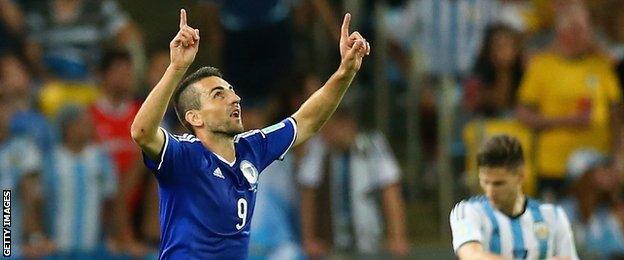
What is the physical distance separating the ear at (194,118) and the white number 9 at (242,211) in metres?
0.45

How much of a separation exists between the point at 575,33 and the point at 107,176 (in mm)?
4199

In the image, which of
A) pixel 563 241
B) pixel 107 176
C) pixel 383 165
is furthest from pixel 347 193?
pixel 563 241

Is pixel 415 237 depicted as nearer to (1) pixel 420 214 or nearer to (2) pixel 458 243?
(1) pixel 420 214

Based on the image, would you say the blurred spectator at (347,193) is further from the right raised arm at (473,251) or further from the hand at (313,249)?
the right raised arm at (473,251)

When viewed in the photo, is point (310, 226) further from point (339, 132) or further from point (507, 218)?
point (507, 218)

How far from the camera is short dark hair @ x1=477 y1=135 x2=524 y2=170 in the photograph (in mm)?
7570

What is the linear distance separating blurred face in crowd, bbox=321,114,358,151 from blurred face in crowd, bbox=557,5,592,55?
2.07m

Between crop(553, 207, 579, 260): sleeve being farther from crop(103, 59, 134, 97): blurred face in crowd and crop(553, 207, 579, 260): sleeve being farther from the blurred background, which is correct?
crop(103, 59, 134, 97): blurred face in crowd

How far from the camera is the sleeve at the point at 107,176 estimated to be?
1145 cm

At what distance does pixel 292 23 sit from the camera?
1279 cm

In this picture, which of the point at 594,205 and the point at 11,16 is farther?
the point at 594,205

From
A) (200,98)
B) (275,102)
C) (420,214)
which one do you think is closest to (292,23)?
(275,102)

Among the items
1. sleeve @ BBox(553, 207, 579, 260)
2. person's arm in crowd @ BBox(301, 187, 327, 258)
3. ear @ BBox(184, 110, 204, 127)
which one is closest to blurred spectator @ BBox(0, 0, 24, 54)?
person's arm in crowd @ BBox(301, 187, 327, 258)

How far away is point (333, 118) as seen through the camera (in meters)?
12.0
